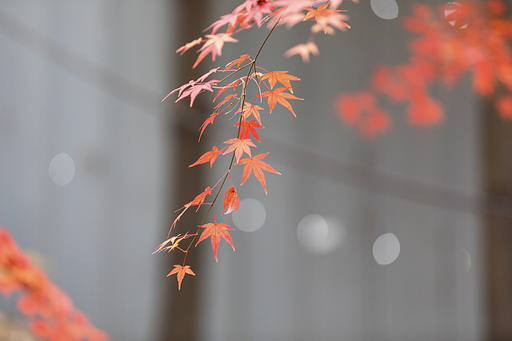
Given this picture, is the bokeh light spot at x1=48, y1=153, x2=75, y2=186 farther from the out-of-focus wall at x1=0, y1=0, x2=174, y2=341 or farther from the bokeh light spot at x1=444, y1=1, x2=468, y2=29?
the bokeh light spot at x1=444, y1=1, x2=468, y2=29

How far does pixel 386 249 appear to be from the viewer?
222 cm

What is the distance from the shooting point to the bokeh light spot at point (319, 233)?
7.15 ft

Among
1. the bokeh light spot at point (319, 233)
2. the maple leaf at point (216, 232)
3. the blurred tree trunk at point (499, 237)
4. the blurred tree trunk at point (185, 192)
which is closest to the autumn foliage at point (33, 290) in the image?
the blurred tree trunk at point (185, 192)

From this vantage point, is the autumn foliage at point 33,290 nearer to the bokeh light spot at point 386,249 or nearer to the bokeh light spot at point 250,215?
the bokeh light spot at point 250,215

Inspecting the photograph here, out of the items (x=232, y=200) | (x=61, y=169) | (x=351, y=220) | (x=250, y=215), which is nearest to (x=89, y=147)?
(x=61, y=169)

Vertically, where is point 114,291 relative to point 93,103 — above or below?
below

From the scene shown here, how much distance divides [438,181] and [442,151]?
0.17 m

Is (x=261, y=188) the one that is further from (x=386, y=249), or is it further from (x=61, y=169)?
(x=61, y=169)

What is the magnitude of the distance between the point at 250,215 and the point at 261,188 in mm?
155

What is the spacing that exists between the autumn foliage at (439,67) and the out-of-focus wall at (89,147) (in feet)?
3.67

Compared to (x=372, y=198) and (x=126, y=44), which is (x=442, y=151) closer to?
(x=372, y=198)

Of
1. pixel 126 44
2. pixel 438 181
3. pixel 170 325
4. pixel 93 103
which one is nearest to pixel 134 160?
pixel 93 103

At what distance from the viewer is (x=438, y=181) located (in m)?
2.28

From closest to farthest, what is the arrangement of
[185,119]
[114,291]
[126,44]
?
[185,119] → [114,291] → [126,44]
